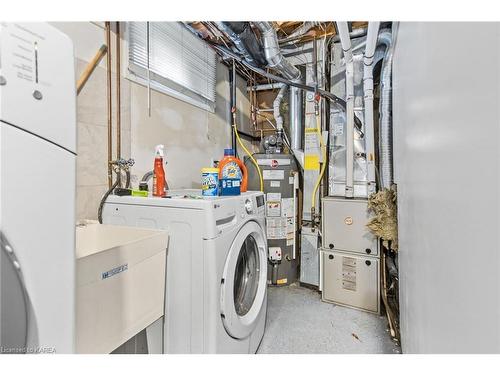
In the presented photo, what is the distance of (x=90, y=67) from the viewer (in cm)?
124

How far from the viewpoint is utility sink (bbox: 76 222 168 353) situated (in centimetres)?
72

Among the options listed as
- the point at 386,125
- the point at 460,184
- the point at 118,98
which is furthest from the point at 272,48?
the point at 460,184

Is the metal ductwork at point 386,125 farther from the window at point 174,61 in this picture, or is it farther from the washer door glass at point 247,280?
the window at point 174,61

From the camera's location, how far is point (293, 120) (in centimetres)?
264

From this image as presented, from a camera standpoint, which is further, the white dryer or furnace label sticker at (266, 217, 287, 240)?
furnace label sticker at (266, 217, 287, 240)

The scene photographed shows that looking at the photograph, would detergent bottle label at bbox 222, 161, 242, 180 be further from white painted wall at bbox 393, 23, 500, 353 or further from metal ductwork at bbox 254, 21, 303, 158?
metal ductwork at bbox 254, 21, 303, 158

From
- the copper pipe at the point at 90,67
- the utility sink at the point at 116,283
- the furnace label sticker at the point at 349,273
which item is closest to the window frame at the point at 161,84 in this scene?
the copper pipe at the point at 90,67

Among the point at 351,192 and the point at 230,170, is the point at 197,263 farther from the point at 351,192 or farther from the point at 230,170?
the point at 351,192

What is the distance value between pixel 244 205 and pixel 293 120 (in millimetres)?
1640

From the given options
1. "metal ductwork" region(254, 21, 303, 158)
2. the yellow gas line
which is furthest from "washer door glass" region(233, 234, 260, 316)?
"metal ductwork" region(254, 21, 303, 158)

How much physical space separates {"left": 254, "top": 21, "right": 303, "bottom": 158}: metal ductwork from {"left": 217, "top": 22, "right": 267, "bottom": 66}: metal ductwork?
0.07m

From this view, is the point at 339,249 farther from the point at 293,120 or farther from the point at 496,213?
the point at 496,213

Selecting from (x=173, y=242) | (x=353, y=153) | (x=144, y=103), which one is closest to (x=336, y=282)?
(x=353, y=153)

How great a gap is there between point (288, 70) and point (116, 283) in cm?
222
